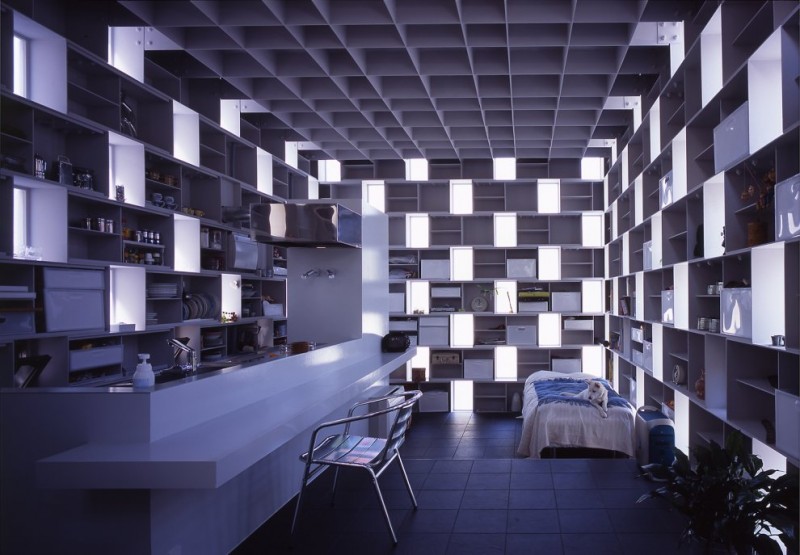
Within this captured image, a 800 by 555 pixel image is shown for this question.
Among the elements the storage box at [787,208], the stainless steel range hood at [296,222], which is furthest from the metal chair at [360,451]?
the storage box at [787,208]

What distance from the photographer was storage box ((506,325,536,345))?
10.2 metres

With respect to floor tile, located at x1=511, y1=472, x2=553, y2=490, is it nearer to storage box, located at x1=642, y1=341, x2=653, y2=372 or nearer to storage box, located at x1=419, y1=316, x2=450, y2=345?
storage box, located at x1=642, y1=341, x2=653, y2=372

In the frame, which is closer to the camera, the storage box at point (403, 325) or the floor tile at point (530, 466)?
the floor tile at point (530, 466)

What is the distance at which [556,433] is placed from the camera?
6652 millimetres

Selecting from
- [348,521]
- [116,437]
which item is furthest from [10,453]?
[348,521]

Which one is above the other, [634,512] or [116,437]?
[116,437]

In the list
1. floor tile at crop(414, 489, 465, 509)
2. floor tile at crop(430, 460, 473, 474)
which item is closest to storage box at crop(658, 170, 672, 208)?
floor tile at crop(430, 460, 473, 474)

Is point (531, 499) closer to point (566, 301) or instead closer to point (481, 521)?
point (481, 521)

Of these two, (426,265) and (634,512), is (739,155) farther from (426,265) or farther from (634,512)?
(426,265)

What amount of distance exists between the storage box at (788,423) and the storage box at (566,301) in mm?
6806

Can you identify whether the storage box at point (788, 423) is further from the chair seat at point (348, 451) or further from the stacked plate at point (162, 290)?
the stacked plate at point (162, 290)

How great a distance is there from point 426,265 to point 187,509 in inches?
295

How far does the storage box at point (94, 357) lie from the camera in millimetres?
4770

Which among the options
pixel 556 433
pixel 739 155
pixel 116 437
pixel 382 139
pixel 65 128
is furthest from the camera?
pixel 382 139
